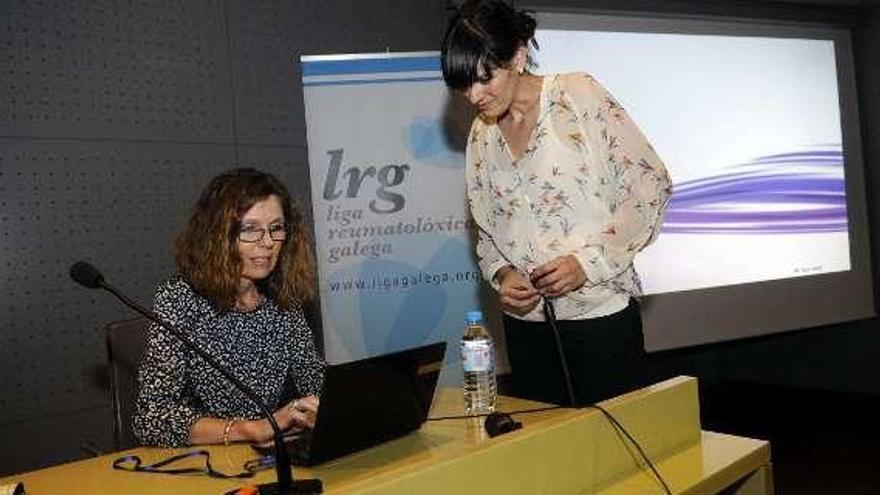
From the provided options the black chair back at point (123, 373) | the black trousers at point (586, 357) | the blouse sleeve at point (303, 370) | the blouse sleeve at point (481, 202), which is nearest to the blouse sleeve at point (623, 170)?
the black trousers at point (586, 357)

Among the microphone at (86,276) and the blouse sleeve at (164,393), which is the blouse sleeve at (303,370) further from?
the microphone at (86,276)

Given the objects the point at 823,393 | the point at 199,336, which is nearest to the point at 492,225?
the point at 199,336

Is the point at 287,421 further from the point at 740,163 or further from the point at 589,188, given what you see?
the point at 740,163

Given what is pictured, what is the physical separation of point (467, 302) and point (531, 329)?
47.8 inches

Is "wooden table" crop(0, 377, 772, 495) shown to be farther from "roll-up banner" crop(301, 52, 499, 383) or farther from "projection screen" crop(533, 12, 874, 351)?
"projection screen" crop(533, 12, 874, 351)

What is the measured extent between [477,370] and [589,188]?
1.59 feet

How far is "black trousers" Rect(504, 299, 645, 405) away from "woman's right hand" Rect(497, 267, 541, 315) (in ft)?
0.19

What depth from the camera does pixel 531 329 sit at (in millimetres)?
1706

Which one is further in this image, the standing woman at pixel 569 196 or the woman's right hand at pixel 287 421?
the standing woman at pixel 569 196

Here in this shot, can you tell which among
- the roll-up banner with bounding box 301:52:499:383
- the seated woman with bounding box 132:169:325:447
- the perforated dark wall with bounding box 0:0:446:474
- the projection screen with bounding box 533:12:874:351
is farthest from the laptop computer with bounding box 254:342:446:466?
the projection screen with bounding box 533:12:874:351

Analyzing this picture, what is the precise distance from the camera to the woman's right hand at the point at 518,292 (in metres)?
1.62

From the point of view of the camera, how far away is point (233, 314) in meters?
1.63

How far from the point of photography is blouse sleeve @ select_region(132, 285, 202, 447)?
139cm

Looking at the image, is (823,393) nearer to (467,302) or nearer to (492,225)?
(467,302)
